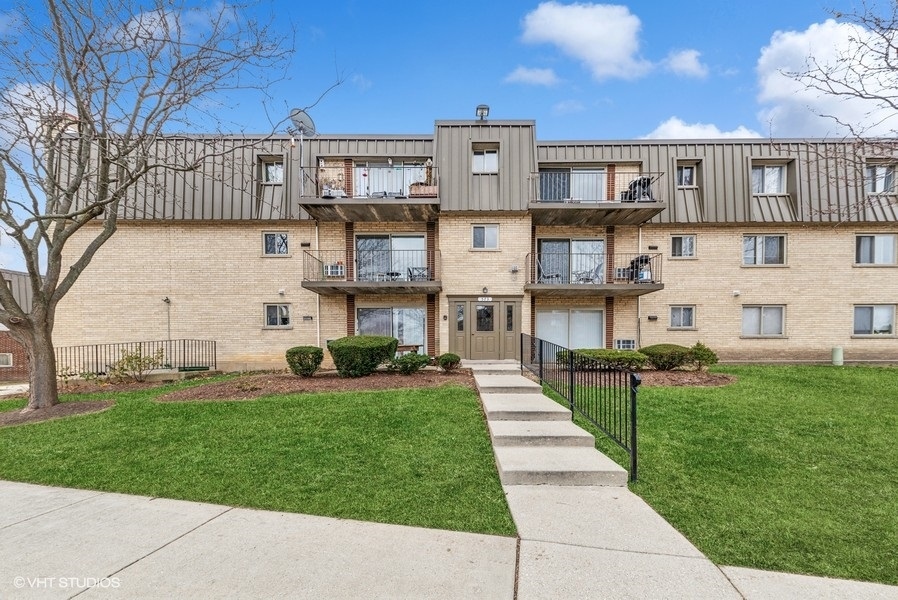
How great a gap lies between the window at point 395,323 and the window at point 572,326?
4.32 meters

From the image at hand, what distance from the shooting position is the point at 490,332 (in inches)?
490

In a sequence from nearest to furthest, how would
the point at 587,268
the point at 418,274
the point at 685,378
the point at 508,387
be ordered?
the point at 508,387 < the point at 685,378 < the point at 418,274 < the point at 587,268

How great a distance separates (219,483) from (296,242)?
10.3 meters

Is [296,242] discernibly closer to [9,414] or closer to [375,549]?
[9,414]

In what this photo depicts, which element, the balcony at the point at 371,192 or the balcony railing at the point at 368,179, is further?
the balcony railing at the point at 368,179

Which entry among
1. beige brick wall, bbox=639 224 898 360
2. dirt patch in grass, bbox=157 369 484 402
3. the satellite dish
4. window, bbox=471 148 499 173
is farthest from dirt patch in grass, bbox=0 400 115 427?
beige brick wall, bbox=639 224 898 360

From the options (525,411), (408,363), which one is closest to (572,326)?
(408,363)

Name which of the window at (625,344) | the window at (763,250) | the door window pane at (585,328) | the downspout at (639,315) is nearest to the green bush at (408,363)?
the door window pane at (585,328)

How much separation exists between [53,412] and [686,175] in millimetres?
18830

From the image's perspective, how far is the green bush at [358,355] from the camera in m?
9.83

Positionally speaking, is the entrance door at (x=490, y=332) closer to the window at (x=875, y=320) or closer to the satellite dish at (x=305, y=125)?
the satellite dish at (x=305, y=125)

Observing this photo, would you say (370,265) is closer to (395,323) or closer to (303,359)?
(395,323)

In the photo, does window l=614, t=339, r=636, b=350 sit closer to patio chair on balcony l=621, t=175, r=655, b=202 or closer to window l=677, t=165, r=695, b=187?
patio chair on balcony l=621, t=175, r=655, b=202

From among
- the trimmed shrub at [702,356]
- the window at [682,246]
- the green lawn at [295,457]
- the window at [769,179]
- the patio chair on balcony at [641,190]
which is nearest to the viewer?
the green lawn at [295,457]
